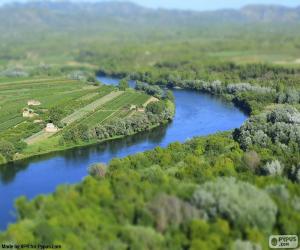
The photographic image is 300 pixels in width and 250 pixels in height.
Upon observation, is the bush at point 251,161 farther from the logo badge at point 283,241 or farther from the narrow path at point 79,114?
the narrow path at point 79,114

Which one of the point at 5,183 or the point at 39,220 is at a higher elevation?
the point at 39,220

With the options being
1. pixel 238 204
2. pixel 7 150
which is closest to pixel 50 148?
pixel 7 150

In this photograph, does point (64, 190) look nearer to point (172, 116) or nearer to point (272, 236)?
point (272, 236)

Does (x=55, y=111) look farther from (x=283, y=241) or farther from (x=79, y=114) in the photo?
(x=283, y=241)

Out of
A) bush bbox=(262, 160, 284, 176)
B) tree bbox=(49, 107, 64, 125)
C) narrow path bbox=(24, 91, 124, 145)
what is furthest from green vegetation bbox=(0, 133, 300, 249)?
tree bbox=(49, 107, 64, 125)

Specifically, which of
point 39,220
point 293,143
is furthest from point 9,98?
point 39,220

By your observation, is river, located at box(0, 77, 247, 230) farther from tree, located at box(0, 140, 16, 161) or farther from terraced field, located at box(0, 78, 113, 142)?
terraced field, located at box(0, 78, 113, 142)
